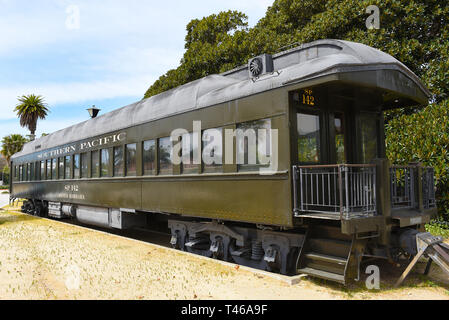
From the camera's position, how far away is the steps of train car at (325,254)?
5434 millimetres

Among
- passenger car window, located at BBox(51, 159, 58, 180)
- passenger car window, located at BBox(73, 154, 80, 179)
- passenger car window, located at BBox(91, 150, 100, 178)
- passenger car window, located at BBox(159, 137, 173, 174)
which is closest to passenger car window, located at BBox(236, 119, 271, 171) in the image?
passenger car window, located at BBox(159, 137, 173, 174)

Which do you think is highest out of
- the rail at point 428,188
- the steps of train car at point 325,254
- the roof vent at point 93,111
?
the roof vent at point 93,111

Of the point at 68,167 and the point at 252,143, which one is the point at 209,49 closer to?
the point at 68,167

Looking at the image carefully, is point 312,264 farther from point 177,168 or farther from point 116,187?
point 116,187

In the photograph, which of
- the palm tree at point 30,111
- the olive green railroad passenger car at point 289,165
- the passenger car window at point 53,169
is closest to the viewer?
the olive green railroad passenger car at point 289,165

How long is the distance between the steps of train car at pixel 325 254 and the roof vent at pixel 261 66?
2971 mm

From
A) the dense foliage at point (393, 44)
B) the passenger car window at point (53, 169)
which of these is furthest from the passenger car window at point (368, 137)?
the passenger car window at point (53, 169)

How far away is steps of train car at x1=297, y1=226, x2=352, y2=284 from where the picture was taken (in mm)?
5434

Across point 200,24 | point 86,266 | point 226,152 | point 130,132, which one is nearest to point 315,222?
point 226,152

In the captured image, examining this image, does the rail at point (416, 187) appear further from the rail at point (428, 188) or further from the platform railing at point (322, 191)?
the platform railing at point (322, 191)

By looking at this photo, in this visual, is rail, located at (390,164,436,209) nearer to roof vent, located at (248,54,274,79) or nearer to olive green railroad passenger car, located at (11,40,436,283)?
olive green railroad passenger car, located at (11,40,436,283)

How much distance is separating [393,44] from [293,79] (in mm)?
9164

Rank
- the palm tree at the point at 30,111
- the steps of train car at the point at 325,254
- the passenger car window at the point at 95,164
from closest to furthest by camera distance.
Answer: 1. the steps of train car at the point at 325,254
2. the passenger car window at the point at 95,164
3. the palm tree at the point at 30,111

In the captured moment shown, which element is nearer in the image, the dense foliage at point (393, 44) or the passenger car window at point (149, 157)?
the passenger car window at point (149, 157)
